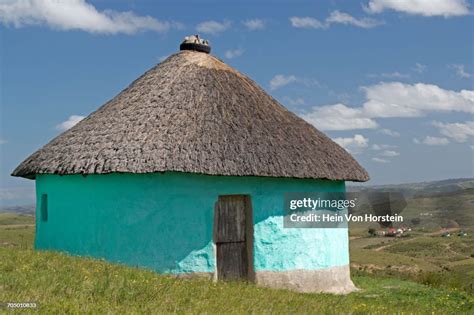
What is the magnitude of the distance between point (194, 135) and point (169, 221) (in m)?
1.98

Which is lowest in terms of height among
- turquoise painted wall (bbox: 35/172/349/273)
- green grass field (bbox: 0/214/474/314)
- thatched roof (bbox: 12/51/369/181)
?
green grass field (bbox: 0/214/474/314)

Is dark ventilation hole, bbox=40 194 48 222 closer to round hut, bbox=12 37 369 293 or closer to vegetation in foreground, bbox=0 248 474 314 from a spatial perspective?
round hut, bbox=12 37 369 293

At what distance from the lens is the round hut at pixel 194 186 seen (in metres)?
12.1

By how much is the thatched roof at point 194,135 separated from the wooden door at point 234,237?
931 mm

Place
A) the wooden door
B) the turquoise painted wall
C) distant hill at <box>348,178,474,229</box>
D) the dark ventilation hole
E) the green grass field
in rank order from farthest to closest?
1. distant hill at <box>348,178,474,229</box>
2. the dark ventilation hole
3. the wooden door
4. the turquoise painted wall
5. the green grass field

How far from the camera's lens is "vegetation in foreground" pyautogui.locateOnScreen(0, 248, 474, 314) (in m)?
6.95

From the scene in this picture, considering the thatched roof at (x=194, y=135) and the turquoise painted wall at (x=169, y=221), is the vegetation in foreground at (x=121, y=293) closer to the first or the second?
the turquoise painted wall at (x=169, y=221)

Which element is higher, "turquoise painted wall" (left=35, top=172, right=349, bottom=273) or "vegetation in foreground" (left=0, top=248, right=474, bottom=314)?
"turquoise painted wall" (left=35, top=172, right=349, bottom=273)

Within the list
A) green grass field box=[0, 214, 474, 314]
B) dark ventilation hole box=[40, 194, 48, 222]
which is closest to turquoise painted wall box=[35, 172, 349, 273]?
dark ventilation hole box=[40, 194, 48, 222]

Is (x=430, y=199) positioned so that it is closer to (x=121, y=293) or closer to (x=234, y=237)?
(x=234, y=237)

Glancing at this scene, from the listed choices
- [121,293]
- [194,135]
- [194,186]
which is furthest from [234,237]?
[121,293]

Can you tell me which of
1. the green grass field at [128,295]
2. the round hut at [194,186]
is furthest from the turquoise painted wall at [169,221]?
the green grass field at [128,295]

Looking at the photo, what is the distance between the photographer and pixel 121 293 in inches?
305

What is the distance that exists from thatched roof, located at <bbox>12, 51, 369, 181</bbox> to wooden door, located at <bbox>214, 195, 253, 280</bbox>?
3.06 ft
